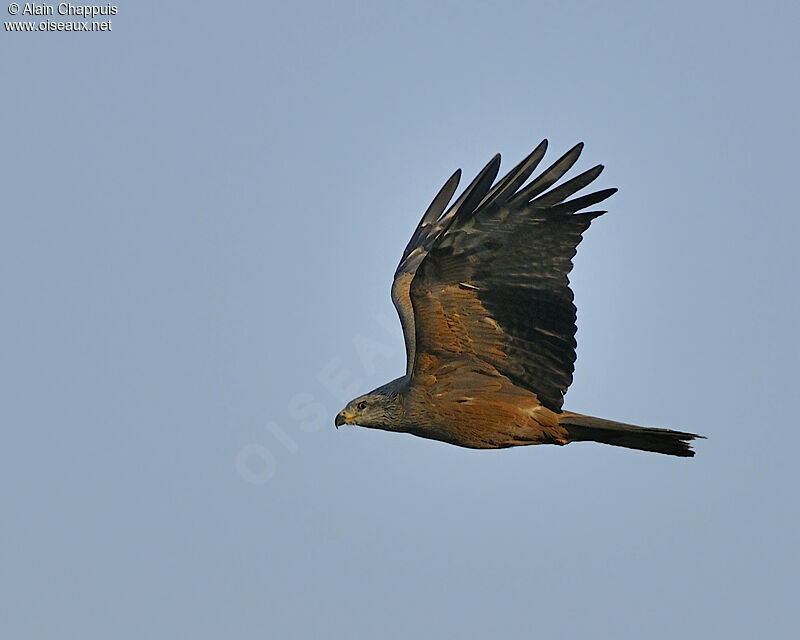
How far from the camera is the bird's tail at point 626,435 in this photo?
1284cm

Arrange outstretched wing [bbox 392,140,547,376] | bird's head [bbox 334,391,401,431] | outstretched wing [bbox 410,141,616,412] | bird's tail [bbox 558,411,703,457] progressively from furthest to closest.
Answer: bird's head [bbox 334,391,401,431] < bird's tail [bbox 558,411,703,457] < outstretched wing [bbox 410,141,616,412] < outstretched wing [bbox 392,140,547,376]

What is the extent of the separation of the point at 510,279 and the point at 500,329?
1.58 feet

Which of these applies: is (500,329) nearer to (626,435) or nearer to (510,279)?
(510,279)

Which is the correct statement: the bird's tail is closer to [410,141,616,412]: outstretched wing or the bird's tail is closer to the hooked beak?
Result: [410,141,616,412]: outstretched wing

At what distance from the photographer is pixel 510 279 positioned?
12570 mm

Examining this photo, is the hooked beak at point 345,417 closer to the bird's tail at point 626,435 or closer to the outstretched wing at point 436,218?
the outstretched wing at point 436,218

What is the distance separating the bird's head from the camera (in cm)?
1336

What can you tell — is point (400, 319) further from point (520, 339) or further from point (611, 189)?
point (611, 189)

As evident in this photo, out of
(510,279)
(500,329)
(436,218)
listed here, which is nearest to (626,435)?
(500,329)

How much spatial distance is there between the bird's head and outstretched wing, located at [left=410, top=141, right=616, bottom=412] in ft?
1.55

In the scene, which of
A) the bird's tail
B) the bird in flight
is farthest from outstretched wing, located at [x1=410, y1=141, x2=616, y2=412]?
the bird's tail

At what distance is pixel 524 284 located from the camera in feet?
41.3

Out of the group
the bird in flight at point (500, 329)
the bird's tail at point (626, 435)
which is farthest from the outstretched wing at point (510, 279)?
the bird's tail at point (626, 435)

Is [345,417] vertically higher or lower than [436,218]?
lower
